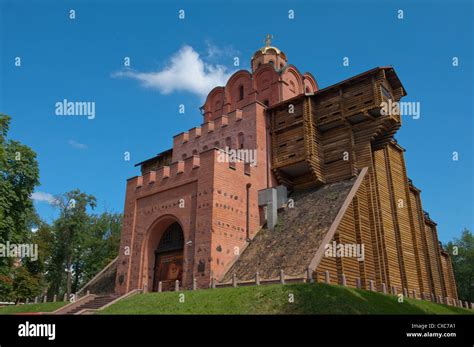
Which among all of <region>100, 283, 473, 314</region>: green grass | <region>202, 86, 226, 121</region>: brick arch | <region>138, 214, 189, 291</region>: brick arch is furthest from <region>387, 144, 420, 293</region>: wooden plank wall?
<region>202, 86, 226, 121</region>: brick arch

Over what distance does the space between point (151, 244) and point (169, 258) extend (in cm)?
177

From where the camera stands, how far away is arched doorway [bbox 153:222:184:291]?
24.9 metres

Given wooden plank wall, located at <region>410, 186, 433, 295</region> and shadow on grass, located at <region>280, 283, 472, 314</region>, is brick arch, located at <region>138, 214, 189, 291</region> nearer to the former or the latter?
shadow on grass, located at <region>280, 283, 472, 314</region>

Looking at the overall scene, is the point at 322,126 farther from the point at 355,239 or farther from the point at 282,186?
the point at 355,239

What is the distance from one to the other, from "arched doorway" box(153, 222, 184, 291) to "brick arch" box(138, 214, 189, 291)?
24 centimetres

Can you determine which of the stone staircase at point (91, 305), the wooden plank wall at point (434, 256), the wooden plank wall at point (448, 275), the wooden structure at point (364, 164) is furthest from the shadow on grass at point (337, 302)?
the wooden plank wall at point (448, 275)

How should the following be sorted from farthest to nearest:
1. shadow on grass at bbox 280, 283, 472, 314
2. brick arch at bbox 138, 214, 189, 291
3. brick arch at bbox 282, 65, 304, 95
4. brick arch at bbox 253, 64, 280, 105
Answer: brick arch at bbox 282, 65, 304, 95 < brick arch at bbox 253, 64, 280, 105 < brick arch at bbox 138, 214, 189, 291 < shadow on grass at bbox 280, 283, 472, 314

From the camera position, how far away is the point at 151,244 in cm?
2669

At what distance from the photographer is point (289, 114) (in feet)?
94.1

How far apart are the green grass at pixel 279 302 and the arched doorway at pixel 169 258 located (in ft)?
19.9

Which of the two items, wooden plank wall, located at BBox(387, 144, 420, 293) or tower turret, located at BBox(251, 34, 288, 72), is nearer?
wooden plank wall, located at BBox(387, 144, 420, 293)

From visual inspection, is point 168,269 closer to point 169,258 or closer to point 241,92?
point 169,258

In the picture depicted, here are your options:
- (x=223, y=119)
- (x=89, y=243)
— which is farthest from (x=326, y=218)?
(x=89, y=243)

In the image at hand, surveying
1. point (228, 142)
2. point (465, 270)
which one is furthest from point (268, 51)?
point (465, 270)
